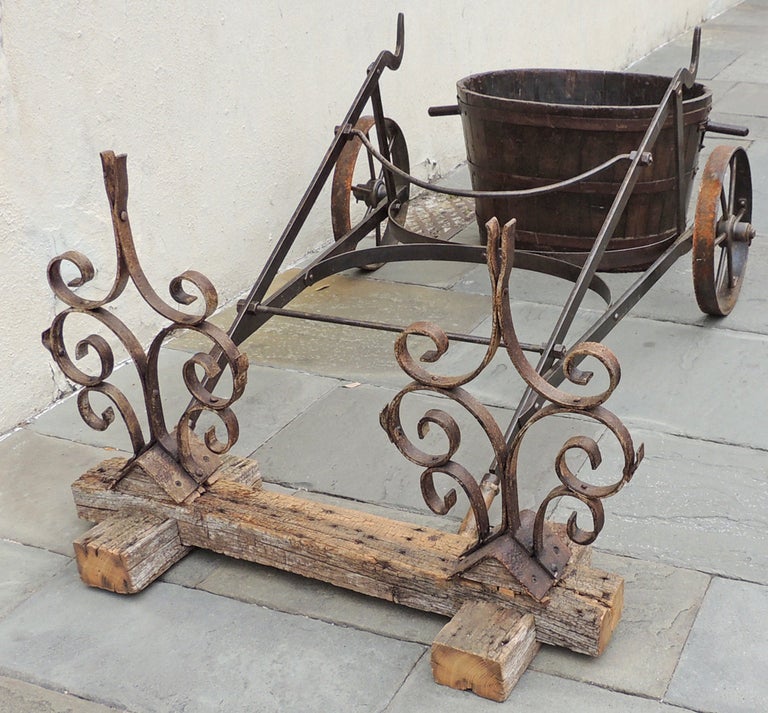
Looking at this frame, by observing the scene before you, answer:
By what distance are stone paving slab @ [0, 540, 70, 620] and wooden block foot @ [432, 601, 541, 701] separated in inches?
45.7

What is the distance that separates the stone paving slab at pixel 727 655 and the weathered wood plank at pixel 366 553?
0.21 metres

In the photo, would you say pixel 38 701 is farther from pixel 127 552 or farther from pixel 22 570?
pixel 22 570

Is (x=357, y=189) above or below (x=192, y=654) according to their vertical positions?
above

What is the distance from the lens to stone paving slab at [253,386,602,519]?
3.22m

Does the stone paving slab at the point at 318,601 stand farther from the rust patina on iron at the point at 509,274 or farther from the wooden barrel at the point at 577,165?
the wooden barrel at the point at 577,165

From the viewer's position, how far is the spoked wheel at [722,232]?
13.0 ft

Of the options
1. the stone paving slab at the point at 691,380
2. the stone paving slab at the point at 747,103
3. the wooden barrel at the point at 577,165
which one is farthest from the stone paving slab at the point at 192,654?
the stone paving slab at the point at 747,103

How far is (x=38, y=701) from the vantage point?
7.91 ft

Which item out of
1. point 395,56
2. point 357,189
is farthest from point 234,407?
point 395,56

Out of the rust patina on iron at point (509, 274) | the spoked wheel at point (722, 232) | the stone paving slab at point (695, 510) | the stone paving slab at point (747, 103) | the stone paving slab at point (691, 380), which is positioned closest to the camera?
the rust patina on iron at point (509, 274)

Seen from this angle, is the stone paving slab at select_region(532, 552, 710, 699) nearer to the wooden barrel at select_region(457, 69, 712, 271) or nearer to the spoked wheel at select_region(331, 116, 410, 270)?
the wooden barrel at select_region(457, 69, 712, 271)

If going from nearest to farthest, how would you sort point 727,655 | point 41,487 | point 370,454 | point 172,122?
point 727,655 < point 41,487 < point 370,454 < point 172,122

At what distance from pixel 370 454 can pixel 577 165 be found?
1711 mm

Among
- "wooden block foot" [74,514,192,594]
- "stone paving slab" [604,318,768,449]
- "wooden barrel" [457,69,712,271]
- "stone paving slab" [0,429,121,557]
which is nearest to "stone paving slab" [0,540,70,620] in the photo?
"stone paving slab" [0,429,121,557]
